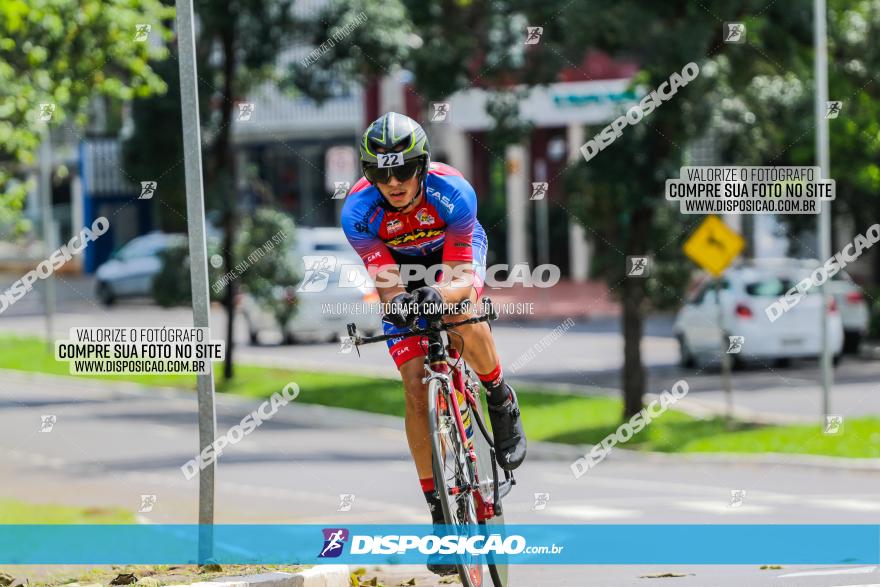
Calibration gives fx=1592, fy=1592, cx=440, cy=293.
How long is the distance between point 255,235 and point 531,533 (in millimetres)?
15016

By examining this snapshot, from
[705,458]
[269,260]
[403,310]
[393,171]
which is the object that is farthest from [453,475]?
[269,260]

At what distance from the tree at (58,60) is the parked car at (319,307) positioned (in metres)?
5.94

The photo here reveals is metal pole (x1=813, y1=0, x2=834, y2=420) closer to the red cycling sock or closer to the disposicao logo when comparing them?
the disposicao logo

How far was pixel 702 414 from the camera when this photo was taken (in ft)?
73.0

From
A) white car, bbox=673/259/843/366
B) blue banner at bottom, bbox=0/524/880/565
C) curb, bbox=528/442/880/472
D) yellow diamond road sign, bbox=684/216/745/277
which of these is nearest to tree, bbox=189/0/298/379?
curb, bbox=528/442/880/472

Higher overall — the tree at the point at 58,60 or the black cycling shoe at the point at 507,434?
the tree at the point at 58,60

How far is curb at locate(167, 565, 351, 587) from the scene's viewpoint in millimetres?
7402

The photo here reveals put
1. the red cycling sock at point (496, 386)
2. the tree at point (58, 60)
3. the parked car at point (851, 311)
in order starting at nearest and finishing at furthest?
the red cycling sock at point (496, 386) < the tree at point (58, 60) < the parked car at point (851, 311)

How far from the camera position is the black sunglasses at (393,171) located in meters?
7.21

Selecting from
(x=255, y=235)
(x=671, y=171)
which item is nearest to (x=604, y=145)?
(x=671, y=171)

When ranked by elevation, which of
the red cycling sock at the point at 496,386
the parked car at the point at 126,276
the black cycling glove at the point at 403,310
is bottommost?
the red cycling sock at the point at 496,386

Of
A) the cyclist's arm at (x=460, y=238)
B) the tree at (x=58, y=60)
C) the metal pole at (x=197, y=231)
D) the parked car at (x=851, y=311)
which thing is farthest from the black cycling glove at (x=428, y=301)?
the parked car at (x=851, y=311)

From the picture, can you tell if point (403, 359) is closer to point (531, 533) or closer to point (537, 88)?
point (531, 533)

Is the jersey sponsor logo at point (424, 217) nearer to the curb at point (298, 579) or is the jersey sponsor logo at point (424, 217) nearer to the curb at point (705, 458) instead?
the curb at point (298, 579)
